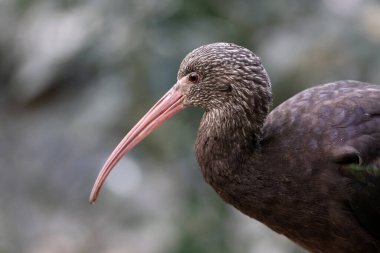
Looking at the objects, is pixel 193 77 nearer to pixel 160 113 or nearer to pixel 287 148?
pixel 160 113

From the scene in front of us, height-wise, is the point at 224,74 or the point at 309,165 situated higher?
the point at 224,74

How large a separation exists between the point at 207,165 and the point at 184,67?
17.0 inches

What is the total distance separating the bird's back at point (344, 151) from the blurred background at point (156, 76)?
32.9 inches

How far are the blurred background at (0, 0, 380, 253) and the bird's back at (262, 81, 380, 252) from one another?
0.84m

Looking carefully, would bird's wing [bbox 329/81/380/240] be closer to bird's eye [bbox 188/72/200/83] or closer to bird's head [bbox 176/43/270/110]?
bird's head [bbox 176/43/270/110]

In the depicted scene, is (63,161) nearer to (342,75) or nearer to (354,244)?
(342,75)

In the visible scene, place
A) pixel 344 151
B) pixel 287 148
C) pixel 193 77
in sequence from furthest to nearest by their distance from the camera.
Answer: pixel 193 77
pixel 287 148
pixel 344 151

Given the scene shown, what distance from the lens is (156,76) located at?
4898mm

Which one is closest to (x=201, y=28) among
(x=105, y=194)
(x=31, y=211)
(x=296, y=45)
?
(x=296, y=45)

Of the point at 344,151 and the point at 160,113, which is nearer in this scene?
the point at 344,151

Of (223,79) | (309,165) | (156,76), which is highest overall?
(223,79)

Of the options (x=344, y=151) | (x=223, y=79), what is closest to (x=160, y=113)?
(x=223, y=79)

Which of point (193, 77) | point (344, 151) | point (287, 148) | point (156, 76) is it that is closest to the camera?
point (344, 151)

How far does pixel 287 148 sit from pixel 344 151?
0.24 m
